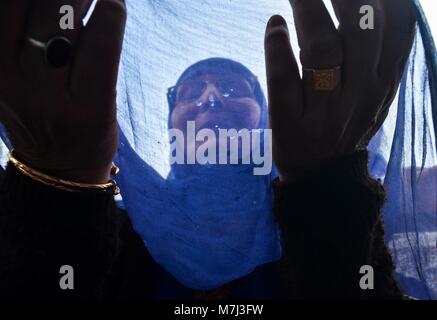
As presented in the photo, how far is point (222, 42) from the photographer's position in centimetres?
98

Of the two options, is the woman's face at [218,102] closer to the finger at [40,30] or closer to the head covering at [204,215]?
the head covering at [204,215]

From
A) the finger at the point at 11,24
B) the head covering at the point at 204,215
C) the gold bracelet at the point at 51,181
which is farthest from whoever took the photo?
the head covering at the point at 204,215

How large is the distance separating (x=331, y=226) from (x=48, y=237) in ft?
1.71

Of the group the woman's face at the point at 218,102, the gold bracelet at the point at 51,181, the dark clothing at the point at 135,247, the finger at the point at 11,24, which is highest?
the finger at the point at 11,24

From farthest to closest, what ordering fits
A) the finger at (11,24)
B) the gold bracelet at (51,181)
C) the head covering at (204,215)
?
the head covering at (204,215) < the gold bracelet at (51,181) < the finger at (11,24)

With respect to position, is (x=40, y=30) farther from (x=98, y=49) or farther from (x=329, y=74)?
(x=329, y=74)

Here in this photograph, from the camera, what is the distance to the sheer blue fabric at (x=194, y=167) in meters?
0.95

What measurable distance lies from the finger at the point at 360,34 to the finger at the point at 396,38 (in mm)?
35

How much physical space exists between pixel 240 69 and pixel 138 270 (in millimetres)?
475

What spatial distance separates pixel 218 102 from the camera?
972 millimetres

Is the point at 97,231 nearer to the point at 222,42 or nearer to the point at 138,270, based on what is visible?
the point at 138,270

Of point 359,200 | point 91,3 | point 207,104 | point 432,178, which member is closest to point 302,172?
point 359,200

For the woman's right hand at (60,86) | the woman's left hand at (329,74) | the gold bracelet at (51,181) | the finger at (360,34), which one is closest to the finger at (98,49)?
the woman's right hand at (60,86)
